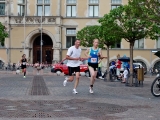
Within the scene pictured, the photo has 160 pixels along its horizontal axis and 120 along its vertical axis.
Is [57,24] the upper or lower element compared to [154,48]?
upper

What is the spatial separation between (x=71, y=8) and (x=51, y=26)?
4.36m

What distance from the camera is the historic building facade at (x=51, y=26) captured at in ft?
163

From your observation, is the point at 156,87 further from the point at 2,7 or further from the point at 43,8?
the point at 2,7

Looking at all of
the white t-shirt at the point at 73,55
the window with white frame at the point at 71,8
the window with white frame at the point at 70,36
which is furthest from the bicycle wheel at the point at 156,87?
the window with white frame at the point at 71,8

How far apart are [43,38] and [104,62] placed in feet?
30.3

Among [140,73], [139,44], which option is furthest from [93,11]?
[140,73]

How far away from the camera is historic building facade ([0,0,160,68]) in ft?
163

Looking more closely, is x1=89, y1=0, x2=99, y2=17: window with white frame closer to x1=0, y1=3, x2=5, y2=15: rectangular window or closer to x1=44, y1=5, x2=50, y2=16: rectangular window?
x1=44, y1=5, x2=50, y2=16: rectangular window

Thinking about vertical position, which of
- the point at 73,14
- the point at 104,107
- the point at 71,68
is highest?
the point at 73,14

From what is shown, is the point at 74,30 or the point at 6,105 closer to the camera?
the point at 6,105

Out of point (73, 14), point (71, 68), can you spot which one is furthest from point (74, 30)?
point (71, 68)

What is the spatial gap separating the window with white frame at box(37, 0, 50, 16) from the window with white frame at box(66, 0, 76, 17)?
2.76 m

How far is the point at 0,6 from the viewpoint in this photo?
51312mm

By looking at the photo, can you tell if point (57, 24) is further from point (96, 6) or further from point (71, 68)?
point (71, 68)
